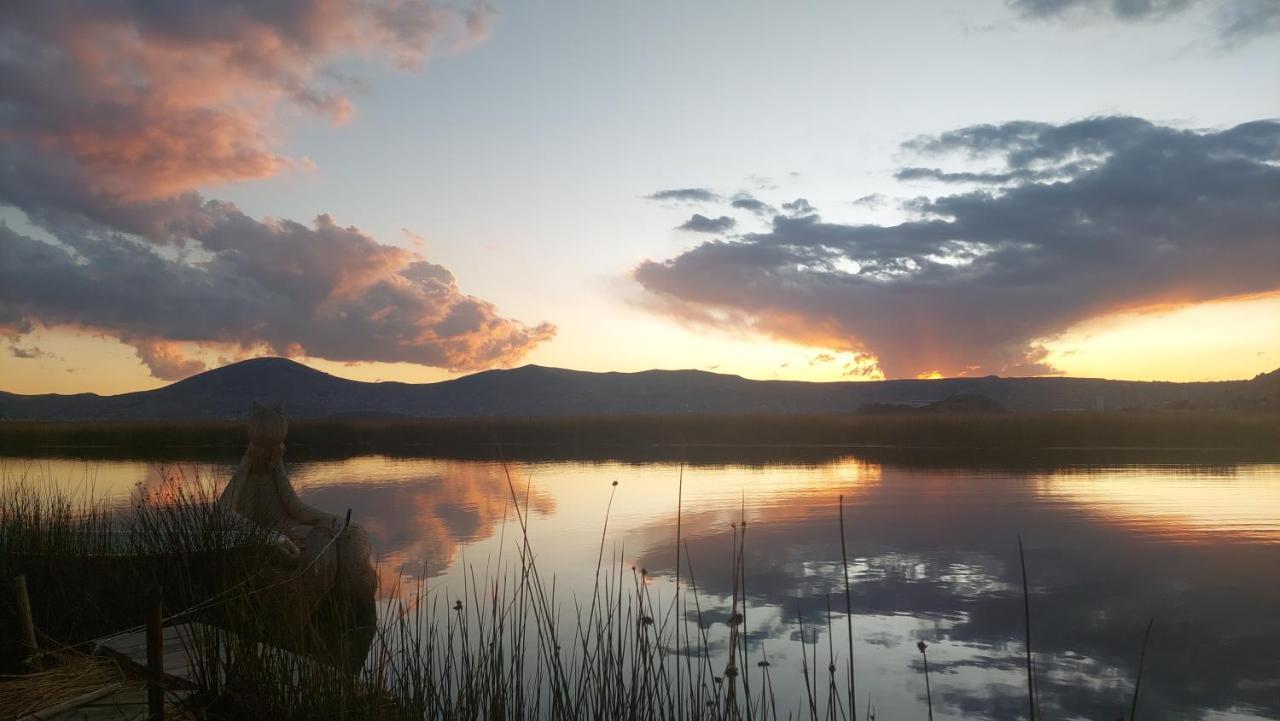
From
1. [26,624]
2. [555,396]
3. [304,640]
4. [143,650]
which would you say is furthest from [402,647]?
[555,396]

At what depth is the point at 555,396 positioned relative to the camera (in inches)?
5335

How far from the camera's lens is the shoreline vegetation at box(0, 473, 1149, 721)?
3.25 m

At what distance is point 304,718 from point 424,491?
47.5ft

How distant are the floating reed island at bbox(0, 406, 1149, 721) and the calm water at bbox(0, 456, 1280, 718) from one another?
29 cm

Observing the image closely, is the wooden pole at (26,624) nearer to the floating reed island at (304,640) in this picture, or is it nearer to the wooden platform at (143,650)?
the floating reed island at (304,640)

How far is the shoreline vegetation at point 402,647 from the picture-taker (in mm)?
3246

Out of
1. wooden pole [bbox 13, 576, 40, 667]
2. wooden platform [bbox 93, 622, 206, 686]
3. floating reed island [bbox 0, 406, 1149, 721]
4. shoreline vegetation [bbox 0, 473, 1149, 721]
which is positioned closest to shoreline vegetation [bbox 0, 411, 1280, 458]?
floating reed island [bbox 0, 406, 1149, 721]

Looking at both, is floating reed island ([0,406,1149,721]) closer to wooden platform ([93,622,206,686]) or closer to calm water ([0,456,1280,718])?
wooden platform ([93,622,206,686])

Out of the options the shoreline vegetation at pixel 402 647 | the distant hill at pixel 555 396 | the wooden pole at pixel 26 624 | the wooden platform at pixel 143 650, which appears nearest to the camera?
the shoreline vegetation at pixel 402 647

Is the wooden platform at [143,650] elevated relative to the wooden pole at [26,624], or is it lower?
lower

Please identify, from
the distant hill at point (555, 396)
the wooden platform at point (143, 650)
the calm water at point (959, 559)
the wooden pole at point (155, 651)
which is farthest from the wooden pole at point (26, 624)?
the distant hill at point (555, 396)

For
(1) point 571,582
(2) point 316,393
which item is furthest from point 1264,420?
(2) point 316,393

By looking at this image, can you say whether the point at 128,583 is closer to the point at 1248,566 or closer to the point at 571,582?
the point at 571,582

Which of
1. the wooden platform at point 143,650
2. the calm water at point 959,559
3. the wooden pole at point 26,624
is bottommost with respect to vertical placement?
the calm water at point 959,559
